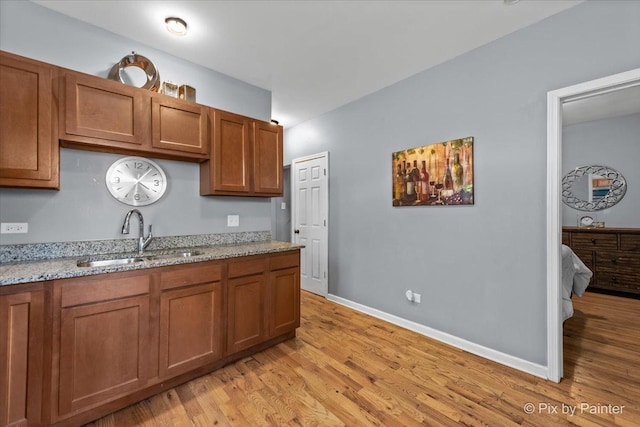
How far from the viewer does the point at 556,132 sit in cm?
199

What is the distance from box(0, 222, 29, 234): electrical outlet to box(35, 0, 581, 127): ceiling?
5.08ft

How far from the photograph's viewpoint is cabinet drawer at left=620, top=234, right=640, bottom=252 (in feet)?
12.4

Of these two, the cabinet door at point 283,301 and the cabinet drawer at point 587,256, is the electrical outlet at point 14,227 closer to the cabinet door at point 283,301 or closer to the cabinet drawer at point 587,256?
the cabinet door at point 283,301

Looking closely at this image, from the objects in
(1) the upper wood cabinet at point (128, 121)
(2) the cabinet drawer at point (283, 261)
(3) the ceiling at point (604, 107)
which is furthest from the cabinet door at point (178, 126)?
(3) the ceiling at point (604, 107)

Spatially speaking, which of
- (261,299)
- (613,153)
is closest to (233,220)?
(261,299)

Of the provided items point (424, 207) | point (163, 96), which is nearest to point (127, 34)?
point (163, 96)

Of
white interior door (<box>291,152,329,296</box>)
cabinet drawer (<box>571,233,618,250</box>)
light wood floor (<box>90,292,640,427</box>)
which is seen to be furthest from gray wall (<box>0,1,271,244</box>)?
cabinet drawer (<box>571,233,618,250</box>)

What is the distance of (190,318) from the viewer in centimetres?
196

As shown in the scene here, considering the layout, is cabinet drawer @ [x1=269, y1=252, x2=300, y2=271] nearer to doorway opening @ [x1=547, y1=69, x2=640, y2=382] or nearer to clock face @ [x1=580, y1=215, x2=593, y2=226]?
doorway opening @ [x1=547, y1=69, x2=640, y2=382]

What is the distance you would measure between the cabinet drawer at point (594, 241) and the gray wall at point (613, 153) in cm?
52

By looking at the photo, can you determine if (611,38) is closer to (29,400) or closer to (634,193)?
(634,193)

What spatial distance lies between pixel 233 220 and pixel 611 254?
17.3 ft

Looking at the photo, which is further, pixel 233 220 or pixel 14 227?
pixel 233 220

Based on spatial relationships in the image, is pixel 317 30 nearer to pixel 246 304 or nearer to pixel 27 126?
pixel 27 126
